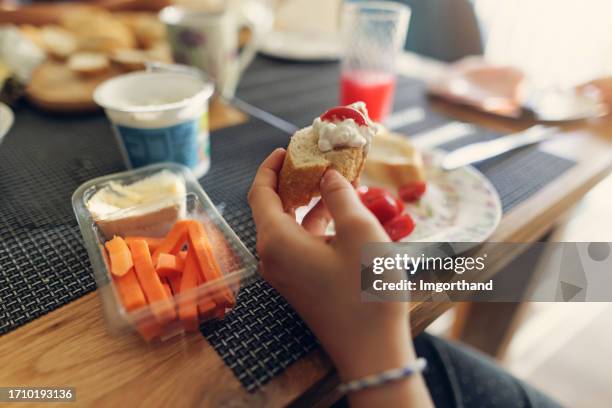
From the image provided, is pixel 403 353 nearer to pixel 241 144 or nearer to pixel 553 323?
pixel 241 144

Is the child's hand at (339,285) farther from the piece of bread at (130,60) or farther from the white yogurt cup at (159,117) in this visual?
the piece of bread at (130,60)

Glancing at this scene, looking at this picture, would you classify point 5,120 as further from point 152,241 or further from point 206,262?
point 206,262

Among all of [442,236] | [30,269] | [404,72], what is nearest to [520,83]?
[404,72]

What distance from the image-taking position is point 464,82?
1.21 m

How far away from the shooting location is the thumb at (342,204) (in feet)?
1.43

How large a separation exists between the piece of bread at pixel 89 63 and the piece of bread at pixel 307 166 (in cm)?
74

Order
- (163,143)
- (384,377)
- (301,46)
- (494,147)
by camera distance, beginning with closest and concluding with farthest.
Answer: (384,377) < (163,143) < (494,147) < (301,46)

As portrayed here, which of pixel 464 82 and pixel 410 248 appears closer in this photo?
pixel 410 248

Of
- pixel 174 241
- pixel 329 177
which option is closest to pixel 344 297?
pixel 329 177

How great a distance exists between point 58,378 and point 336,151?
401 mm

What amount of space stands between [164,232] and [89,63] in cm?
71

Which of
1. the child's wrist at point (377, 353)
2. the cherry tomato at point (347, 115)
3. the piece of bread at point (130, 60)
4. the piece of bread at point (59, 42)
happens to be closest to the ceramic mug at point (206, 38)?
the piece of bread at point (130, 60)

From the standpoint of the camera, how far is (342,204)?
0.46 m

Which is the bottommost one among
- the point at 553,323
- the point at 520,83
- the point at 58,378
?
the point at 553,323
